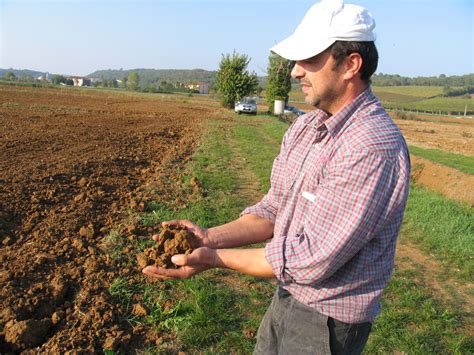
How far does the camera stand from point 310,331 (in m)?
1.87

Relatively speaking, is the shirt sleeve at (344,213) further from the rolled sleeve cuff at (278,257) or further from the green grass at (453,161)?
the green grass at (453,161)

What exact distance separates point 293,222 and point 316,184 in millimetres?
225

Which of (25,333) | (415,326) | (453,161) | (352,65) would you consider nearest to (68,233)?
(25,333)

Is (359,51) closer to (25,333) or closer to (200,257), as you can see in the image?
(200,257)

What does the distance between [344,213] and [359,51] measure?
2.17 feet

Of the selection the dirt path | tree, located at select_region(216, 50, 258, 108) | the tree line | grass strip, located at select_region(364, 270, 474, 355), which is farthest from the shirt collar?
the tree line

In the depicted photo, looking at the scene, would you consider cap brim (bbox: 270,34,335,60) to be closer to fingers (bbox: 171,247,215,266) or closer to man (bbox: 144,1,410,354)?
man (bbox: 144,1,410,354)

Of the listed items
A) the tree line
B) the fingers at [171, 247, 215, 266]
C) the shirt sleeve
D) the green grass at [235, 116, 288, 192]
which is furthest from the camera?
the tree line

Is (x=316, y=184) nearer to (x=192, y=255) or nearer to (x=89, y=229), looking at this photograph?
(x=192, y=255)

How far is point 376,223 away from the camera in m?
1.55

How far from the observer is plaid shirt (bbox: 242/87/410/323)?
154 centimetres

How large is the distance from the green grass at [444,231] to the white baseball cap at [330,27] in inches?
203

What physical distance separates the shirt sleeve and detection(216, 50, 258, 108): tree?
132ft

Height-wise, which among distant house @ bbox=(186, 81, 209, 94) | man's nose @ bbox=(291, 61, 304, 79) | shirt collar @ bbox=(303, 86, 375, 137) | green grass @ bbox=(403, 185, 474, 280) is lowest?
distant house @ bbox=(186, 81, 209, 94)
